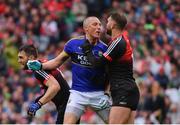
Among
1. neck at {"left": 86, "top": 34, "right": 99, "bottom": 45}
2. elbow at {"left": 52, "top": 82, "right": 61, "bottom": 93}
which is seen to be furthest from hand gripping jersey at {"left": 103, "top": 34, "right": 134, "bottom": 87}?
elbow at {"left": 52, "top": 82, "right": 61, "bottom": 93}

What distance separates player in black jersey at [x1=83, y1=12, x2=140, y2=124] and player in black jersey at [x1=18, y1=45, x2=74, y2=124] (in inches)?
29.3

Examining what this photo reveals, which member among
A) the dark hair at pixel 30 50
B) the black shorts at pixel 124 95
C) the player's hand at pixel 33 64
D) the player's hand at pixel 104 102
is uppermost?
the dark hair at pixel 30 50

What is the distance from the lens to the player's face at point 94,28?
1298 cm

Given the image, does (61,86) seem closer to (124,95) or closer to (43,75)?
(43,75)

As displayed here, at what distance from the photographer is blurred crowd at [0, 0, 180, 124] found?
19375mm

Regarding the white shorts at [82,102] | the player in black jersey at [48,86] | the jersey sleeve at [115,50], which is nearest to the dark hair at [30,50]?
the player in black jersey at [48,86]

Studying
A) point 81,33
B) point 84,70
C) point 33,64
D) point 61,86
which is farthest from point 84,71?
point 81,33

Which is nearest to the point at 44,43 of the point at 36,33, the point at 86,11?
the point at 36,33

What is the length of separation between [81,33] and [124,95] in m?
11.0

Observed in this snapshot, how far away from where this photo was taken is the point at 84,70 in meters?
13.1

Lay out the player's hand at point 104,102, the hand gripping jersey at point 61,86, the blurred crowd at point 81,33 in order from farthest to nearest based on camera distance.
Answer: the blurred crowd at point 81,33, the hand gripping jersey at point 61,86, the player's hand at point 104,102

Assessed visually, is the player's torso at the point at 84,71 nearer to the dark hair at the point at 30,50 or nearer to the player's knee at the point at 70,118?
the player's knee at the point at 70,118

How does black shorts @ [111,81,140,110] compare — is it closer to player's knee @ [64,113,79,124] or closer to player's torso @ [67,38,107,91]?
player's torso @ [67,38,107,91]

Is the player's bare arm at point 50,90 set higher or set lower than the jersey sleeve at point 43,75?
lower
